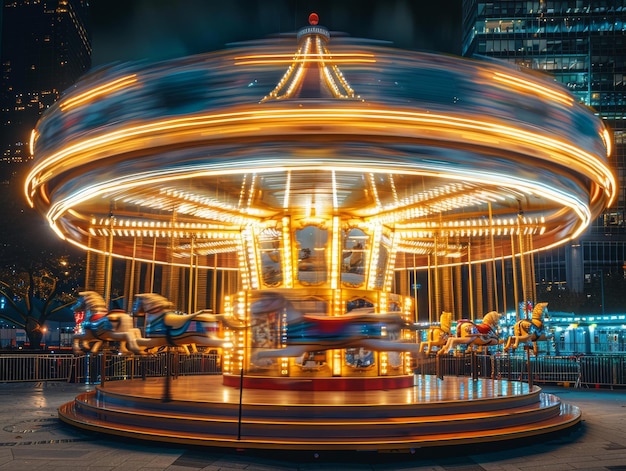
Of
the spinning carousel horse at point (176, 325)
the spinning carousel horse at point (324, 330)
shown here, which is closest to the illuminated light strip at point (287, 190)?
the spinning carousel horse at point (324, 330)

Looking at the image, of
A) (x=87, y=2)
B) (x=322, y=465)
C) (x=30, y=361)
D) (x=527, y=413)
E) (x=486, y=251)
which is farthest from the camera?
(x=87, y=2)

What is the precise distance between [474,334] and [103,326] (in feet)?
24.5

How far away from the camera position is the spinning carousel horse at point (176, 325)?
10906 mm

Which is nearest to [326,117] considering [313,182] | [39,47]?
[313,182]

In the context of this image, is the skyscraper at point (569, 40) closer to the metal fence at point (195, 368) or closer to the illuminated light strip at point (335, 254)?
the metal fence at point (195, 368)

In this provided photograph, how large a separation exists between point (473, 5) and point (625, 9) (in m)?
18.4

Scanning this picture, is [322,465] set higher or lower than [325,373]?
lower

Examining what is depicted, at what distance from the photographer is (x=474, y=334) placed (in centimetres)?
1450

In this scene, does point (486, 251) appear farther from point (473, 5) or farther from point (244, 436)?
point (473, 5)

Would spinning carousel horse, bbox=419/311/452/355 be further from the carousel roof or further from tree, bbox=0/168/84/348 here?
tree, bbox=0/168/84/348

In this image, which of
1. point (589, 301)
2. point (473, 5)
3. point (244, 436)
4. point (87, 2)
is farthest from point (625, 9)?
point (87, 2)

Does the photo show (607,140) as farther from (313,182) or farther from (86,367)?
(86,367)

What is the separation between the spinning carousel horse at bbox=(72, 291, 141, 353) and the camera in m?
12.1

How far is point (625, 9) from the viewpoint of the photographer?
85312 millimetres
